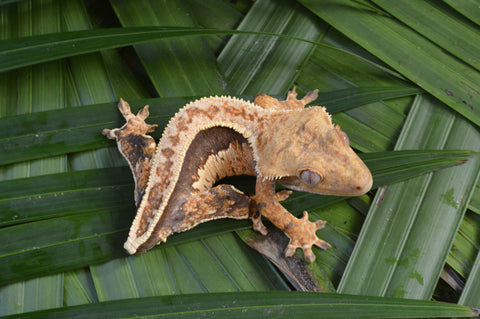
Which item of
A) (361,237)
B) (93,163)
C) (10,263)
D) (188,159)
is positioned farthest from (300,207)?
(10,263)

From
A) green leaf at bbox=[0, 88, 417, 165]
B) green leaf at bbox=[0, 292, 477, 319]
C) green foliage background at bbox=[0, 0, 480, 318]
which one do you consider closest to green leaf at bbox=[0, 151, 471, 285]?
green foliage background at bbox=[0, 0, 480, 318]

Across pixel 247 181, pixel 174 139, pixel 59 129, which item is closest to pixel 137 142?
pixel 174 139

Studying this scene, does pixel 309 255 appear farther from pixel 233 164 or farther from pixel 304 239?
pixel 233 164

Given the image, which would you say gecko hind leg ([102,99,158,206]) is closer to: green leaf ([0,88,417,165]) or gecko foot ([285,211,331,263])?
green leaf ([0,88,417,165])

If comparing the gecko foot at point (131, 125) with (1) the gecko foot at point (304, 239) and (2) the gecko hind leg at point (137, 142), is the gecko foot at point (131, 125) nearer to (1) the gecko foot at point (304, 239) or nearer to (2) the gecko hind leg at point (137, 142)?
(2) the gecko hind leg at point (137, 142)

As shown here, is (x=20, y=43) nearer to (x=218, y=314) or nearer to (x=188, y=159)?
(x=188, y=159)
